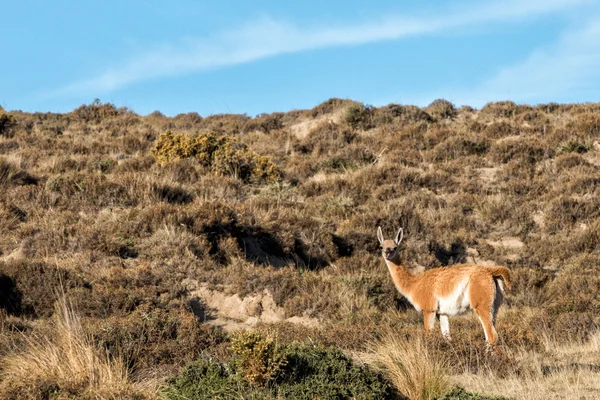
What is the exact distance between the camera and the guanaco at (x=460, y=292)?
319 inches

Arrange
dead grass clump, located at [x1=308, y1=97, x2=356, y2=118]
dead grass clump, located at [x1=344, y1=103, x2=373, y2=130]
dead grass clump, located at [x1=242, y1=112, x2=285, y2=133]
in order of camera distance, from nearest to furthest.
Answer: dead grass clump, located at [x1=344, y1=103, x2=373, y2=130]
dead grass clump, located at [x1=242, y1=112, x2=285, y2=133]
dead grass clump, located at [x1=308, y1=97, x2=356, y2=118]

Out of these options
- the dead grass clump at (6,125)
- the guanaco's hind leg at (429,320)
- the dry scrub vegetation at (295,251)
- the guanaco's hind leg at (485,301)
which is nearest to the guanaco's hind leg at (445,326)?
the guanaco's hind leg at (429,320)

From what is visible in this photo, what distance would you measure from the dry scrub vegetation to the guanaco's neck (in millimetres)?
551

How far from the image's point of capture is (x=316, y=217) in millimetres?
15648

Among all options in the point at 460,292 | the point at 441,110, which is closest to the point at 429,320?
the point at 460,292

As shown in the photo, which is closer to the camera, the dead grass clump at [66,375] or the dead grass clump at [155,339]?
the dead grass clump at [66,375]

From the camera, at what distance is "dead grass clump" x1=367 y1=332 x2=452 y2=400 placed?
6.41m

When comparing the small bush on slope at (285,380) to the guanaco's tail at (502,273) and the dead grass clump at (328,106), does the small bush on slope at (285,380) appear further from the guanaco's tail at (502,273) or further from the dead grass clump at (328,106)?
the dead grass clump at (328,106)

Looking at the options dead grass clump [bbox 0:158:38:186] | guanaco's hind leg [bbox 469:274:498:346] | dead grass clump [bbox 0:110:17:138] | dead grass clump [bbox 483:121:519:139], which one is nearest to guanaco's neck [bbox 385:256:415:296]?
guanaco's hind leg [bbox 469:274:498:346]

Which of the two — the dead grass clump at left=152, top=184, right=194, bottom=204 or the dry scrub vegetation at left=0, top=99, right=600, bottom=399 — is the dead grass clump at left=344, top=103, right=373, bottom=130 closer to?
the dry scrub vegetation at left=0, top=99, right=600, bottom=399

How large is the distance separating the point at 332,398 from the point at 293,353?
0.63 meters

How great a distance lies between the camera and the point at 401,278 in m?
9.53

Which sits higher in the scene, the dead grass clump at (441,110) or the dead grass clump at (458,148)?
the dead grass clump at (441,110)

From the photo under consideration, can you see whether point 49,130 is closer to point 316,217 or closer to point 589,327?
point 316,217
